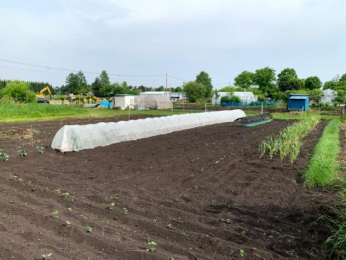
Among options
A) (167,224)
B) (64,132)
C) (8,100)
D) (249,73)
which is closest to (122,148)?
(64,132)

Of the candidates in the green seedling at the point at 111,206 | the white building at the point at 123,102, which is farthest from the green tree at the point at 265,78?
the green seedling at the point at 111,206

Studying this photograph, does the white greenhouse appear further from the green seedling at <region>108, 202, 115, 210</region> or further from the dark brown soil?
the green seedling at <region>108, 202, 115, 210</region>

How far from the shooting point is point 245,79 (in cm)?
7006

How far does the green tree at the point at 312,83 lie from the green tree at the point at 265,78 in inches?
353

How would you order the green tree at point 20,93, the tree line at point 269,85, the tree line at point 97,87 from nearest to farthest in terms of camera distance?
1. the green tree at point 20,93
2. the tree line at point 269,85
3. the tree line at point 97,87

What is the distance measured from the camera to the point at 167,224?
3564 millimetres

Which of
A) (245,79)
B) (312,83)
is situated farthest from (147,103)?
(245,79)

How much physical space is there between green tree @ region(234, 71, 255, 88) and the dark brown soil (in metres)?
65.1

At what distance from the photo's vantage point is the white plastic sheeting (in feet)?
26.8

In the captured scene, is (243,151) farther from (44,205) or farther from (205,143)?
(44,205)

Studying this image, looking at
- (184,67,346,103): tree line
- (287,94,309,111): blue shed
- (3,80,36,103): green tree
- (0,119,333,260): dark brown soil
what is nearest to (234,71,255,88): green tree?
(184,67,346,103): tree line

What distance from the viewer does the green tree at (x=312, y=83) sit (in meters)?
52.8

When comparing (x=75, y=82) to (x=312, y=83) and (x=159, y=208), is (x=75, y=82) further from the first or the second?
(x=159, y=208)

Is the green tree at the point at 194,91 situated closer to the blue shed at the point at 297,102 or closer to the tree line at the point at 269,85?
the tree line at the point at 269,85
